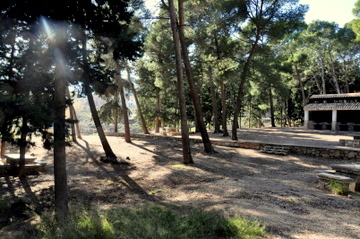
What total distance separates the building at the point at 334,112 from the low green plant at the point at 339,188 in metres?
17.2

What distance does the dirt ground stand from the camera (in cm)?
429

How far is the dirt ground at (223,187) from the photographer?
4.29 m

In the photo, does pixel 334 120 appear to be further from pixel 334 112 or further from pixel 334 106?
pixel 334 106

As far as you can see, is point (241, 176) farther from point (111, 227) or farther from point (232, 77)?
point (232, 77)

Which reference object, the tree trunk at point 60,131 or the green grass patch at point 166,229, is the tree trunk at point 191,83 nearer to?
the tree trunk at point 60,131

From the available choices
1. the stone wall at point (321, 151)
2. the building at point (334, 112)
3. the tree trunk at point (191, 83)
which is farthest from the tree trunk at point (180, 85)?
the building at point (334, 112)

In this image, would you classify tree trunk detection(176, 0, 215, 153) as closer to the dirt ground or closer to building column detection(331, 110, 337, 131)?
the dirt ground

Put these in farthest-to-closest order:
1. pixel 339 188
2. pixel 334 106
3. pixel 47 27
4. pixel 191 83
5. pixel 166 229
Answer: pixel 334 106
pixel 191 83
pixel 339 188
pixel 47 27
pixel 166 229

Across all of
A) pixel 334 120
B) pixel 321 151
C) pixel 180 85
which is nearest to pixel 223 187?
pixel 180 85

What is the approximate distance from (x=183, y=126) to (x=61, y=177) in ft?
19.1

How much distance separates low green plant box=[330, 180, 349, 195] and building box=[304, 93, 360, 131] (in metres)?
17.2

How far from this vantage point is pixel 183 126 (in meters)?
10.5

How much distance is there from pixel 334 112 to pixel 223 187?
18.9 meters

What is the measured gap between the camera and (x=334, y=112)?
69.6 ft
